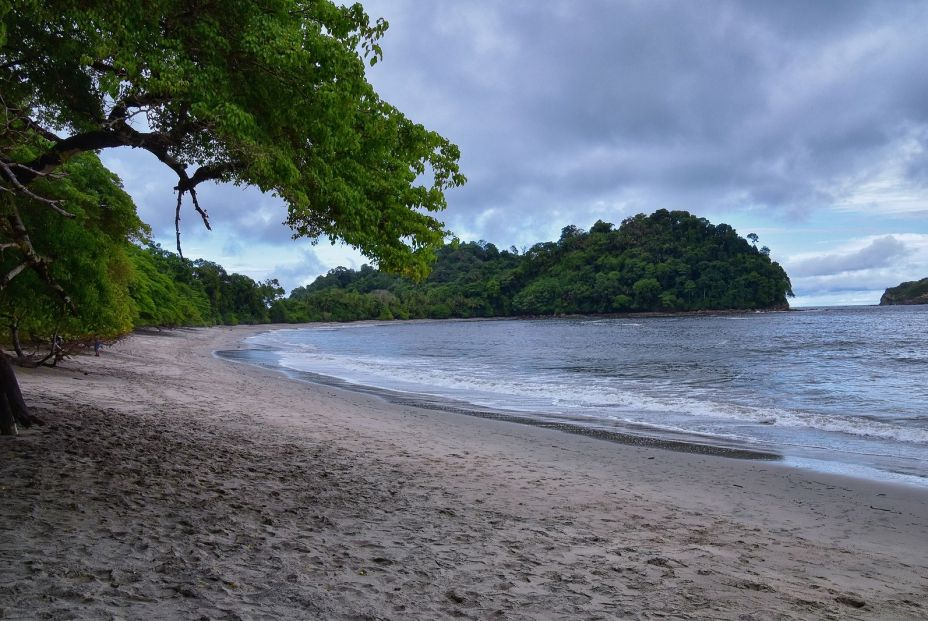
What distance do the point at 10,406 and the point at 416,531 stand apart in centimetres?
598

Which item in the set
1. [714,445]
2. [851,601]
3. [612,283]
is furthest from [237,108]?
[612,283]

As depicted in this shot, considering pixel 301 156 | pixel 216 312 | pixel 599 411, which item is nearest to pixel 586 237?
pixel 216 312

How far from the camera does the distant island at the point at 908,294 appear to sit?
169250mm

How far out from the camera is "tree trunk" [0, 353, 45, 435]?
7629mm

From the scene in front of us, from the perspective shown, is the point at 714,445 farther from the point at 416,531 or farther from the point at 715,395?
the point at 715,395

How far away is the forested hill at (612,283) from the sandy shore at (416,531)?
133 m

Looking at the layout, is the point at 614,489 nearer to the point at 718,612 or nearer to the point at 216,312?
the point at 718,612

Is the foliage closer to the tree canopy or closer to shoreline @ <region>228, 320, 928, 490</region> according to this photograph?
the tree canopy

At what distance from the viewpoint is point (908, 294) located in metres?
176

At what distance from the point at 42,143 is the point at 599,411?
13972 millimetres

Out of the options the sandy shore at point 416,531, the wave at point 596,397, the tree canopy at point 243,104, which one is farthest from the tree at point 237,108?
the wave at point 596,397

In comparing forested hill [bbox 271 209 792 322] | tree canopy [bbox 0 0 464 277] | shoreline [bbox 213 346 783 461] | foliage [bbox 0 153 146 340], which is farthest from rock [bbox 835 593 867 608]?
forested hill [bbox 271 209 792 322]

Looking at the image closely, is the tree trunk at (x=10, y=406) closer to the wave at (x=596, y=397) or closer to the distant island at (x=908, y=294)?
the wave at (x=596, y=397)

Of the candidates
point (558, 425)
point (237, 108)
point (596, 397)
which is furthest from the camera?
point (596, 397)
